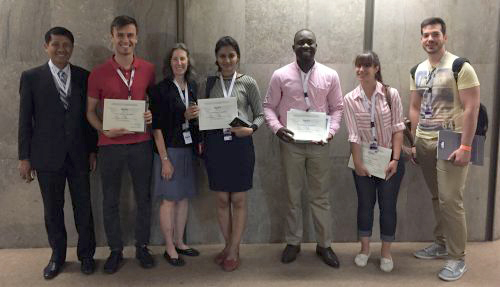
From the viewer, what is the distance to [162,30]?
3846mm

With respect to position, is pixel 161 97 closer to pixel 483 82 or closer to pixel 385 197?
pixel 385 197

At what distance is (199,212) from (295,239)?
962 millimetres

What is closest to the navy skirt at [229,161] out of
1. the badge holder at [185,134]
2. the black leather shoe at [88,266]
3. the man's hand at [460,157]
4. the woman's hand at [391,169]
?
the badge holder at [185,134]

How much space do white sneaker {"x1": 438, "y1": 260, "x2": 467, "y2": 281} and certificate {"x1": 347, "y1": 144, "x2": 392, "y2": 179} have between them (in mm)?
886

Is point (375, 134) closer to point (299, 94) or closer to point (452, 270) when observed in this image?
point (299, 94)

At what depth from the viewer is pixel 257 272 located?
11.4ft

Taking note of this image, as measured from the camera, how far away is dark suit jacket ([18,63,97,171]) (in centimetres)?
323

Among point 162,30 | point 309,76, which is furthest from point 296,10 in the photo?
point 162,30

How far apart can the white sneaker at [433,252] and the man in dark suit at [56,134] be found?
280 cm

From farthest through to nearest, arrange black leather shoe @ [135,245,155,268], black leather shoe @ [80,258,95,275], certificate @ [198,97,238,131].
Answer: black leather shoe @ [135,245,155,268] < black leather shoe @ [80,258,95,275] < certificate @ [198,97,238,131]

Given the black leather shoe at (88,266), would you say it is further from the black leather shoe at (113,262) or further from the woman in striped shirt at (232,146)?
the woman in striped shirt at (232,146)

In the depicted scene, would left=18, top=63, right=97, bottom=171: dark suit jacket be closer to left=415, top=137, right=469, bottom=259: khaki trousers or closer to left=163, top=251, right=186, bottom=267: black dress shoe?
left=163, top=251, right=186, bottom=267: black dress shoe

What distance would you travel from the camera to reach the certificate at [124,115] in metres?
3.24

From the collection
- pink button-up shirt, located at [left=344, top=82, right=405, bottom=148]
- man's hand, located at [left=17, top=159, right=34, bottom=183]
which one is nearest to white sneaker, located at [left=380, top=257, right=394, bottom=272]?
pink button-up shirt, located at [left=344, top=82, right=405, bottom=148]
